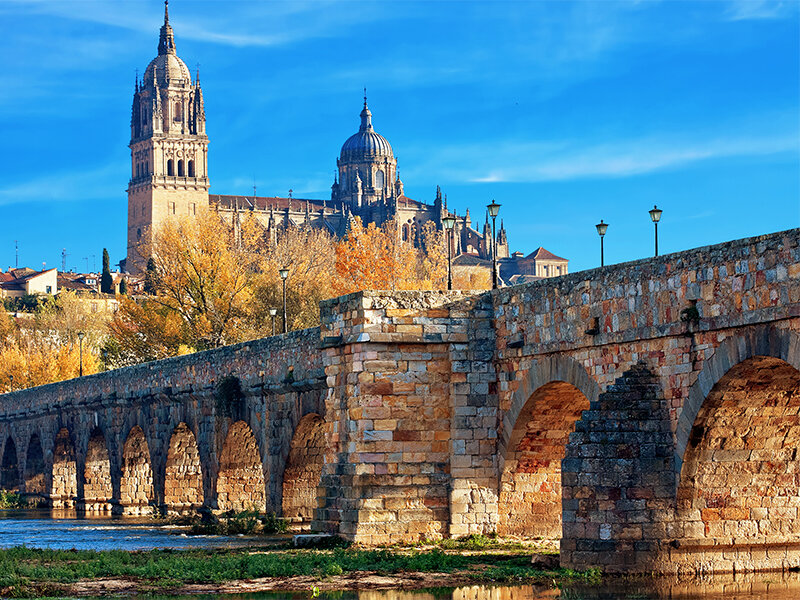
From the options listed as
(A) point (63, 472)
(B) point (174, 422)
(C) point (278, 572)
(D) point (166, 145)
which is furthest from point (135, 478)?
(D) point (166, 145)

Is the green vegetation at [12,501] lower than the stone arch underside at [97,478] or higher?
lower

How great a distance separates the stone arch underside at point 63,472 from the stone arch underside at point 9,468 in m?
7.56

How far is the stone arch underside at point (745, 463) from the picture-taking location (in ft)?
59.2

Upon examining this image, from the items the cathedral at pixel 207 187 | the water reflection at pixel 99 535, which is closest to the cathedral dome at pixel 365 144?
the cathedral at pixel 207 187

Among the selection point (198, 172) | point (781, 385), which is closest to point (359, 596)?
point (781, 385)

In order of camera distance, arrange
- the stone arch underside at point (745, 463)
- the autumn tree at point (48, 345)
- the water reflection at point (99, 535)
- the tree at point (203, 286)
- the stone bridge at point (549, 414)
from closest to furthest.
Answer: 1. the stone arch underside at point (745, 463)
2. the stone bridge at point (549, 414)
3. the water reflection at point (99, 535)
4. the tree at point (203, 286)
5. the autumn tree at point (48, 345)

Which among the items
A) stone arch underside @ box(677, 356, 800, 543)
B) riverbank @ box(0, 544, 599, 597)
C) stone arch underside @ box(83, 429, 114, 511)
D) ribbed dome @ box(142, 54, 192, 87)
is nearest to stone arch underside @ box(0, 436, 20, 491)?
stone arch underside @ box(83, 429, 114, 511)

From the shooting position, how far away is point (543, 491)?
78.5 ft

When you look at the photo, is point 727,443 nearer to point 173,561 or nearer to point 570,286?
point 570,286

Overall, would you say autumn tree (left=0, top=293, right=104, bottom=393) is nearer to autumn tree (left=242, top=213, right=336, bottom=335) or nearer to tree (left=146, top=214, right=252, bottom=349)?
autumn tree (left=242, top=213, right=336, bottom=335)

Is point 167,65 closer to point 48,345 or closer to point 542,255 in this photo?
point 542,255

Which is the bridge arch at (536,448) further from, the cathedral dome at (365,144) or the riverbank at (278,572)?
the cathedral dome at (365,144)

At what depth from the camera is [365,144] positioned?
182m

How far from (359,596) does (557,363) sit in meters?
5.56
